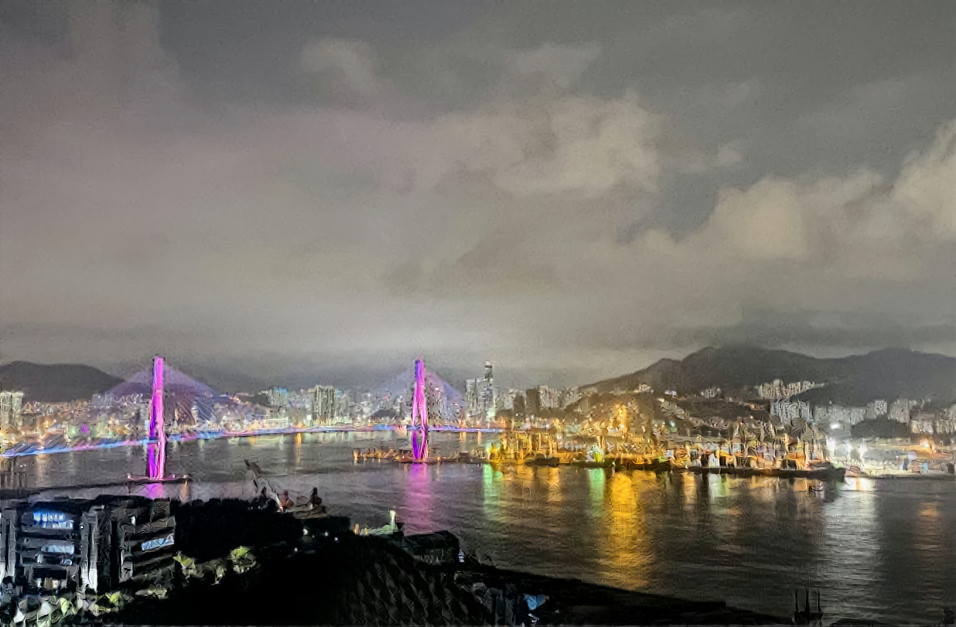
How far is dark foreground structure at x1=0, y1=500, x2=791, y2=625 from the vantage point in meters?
3.56

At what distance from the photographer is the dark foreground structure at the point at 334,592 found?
3.56 meters

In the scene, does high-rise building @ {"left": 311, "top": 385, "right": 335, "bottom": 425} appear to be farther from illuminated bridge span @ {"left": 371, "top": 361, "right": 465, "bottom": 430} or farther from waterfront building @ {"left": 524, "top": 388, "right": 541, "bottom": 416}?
waterfront building @ {"left": 524, "top": 388, "right": 541, "bottom": 416}

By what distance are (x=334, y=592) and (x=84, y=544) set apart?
1952 millimetres

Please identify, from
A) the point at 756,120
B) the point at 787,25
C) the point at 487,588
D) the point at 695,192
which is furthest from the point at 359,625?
the point at 787,25

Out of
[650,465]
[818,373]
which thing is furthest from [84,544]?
[818,373]

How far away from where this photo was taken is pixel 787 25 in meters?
3.96

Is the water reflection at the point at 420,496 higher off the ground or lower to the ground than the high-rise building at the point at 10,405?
lower

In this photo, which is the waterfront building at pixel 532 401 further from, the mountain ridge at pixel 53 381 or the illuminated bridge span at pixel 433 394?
the mountain ridge at pixel 53 381

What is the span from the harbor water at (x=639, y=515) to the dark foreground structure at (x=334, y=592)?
0.73ft

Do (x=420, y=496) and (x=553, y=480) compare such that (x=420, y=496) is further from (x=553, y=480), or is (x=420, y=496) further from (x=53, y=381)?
(x=53, y=381)

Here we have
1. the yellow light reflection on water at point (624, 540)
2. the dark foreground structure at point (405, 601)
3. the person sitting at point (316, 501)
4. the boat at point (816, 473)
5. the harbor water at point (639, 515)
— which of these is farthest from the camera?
the person sitting at point (316, 501)

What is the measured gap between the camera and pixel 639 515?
4531 mm

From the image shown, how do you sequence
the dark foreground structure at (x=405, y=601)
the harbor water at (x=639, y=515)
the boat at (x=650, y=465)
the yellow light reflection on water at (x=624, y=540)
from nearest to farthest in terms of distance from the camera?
1. the dark foreground structure at (x=405, y=601)
2. the harbor water at (x=639, y=515)
3. the yellow light reflection on water at (x=624, y=540)
4. the boat at (x=650, y=465)

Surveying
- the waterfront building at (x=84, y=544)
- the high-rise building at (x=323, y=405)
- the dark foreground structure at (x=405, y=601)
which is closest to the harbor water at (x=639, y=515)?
the dark foreground structure at (x=405, y=601)
